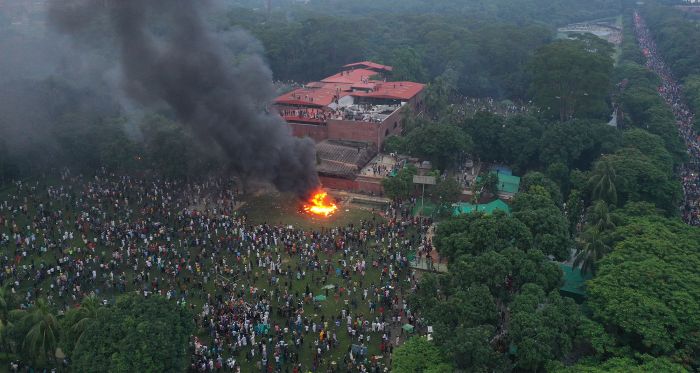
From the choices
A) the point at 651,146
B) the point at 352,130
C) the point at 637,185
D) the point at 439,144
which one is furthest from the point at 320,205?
the point at 651,146

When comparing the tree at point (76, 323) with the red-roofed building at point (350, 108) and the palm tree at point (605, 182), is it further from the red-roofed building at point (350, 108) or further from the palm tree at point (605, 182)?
the red-roofed building at point (350, 108)

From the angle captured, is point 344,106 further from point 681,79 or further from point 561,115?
point 681,79

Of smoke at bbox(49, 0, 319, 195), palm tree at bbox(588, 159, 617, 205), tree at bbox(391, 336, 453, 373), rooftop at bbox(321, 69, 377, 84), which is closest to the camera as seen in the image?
tree at bbox(391, 336, 453, 373)

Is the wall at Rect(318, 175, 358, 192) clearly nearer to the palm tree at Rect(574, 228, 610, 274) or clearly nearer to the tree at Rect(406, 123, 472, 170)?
the tree at Rect(406, 123, 472, 170)

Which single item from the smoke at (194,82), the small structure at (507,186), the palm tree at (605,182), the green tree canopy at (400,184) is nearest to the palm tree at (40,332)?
the smoke at (194,82)

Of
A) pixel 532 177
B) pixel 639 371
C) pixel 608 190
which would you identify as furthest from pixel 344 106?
pixel 639 371

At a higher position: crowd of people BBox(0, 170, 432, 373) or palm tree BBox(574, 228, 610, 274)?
palm tree BBox(574, 228, 610, 274)

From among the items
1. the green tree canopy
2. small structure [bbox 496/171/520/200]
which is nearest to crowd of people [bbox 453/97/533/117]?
small structure [bbox 496/171/520/200]
